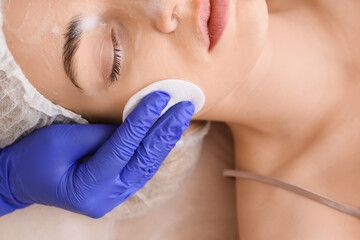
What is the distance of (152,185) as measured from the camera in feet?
5.24

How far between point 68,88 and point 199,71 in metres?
0.40

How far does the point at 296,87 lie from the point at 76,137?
2.54 ft

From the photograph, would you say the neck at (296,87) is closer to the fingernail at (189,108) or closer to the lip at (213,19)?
the fingernail at (189,108)

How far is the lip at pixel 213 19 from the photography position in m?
1.10

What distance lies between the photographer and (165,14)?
41.8 inches

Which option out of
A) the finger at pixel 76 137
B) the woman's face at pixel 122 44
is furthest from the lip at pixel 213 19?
the finger at pixel 76 137

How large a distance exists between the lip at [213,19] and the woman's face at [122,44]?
0.02 m

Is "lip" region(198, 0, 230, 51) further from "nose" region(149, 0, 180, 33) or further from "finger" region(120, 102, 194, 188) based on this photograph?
"finger" region(120, 102, 194, 188)

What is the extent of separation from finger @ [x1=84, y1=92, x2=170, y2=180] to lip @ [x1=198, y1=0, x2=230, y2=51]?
0.74 ft

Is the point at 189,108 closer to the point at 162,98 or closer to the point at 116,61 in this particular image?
the point at 162,98

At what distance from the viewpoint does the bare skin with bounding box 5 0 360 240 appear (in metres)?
1.24

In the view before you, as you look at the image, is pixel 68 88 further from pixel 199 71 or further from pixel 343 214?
pixel 343 214

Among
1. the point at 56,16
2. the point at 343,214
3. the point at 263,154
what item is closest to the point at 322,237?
the point at 343,214

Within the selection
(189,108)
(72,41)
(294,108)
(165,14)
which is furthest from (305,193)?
(72,41)
